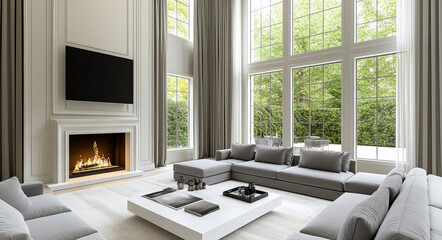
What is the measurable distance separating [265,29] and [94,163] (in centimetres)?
545

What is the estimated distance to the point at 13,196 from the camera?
2.02 metres

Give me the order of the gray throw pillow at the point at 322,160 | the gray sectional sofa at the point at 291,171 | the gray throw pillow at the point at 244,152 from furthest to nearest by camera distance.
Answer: the gray throw pillow at the point at 244,152
the gray throw pillow at the point at 322,160
the gray sectional sofa at the point at 291,171

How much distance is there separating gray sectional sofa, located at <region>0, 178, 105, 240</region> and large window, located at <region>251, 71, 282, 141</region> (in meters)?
5.24

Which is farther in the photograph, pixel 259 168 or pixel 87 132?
pixel 87 132

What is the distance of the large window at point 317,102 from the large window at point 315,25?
0.54m

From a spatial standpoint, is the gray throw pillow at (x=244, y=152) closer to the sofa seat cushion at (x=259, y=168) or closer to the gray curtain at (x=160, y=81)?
the sofa seat cushion at (x=259, y=168)

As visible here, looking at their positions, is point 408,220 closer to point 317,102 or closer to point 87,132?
point 317,102

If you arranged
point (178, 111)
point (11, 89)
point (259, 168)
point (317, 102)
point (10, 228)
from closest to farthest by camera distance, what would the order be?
point (10, 228) → point (11, 89) → point (259, 168) → point (317, 102) → point (178, 111)

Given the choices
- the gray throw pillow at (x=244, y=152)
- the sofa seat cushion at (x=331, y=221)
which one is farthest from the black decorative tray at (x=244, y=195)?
the gray throw pillow at (x=244, y=152)

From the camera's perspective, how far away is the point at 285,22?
610cm

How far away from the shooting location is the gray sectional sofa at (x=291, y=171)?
11.5ft

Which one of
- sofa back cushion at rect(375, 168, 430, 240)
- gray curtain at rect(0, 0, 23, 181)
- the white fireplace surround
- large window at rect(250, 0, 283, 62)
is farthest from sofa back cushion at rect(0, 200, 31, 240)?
large window at rect(250, 0, 283, 62)

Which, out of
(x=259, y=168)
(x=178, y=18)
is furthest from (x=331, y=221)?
(x=178, y=18)

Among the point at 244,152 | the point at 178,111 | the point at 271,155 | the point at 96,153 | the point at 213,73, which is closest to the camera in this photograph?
the point at 271,155
